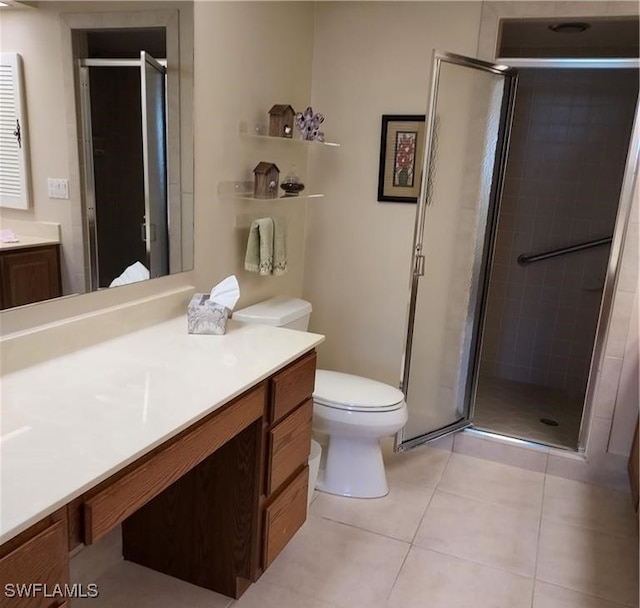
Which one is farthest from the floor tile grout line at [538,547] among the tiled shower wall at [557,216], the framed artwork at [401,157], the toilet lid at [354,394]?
the framed artwork at [401,157]

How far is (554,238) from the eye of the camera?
3.71 meters

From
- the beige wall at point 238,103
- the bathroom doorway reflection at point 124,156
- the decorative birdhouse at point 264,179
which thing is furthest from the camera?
the decorative birdhouse at point 264,179

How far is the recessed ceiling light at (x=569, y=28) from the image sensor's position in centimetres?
285

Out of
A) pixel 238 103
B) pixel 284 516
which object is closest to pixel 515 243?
pixel 238 103

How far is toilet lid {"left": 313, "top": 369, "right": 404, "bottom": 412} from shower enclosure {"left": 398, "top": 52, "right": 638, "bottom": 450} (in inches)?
9.2

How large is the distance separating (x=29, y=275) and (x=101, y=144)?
0.45 metres

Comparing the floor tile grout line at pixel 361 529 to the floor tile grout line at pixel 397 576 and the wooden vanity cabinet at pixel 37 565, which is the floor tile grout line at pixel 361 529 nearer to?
the floor tile grout line at pixel 397 576

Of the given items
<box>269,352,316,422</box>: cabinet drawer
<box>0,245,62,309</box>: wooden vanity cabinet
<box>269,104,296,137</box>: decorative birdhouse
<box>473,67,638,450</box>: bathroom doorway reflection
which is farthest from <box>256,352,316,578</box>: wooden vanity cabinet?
<box>473,67,638,450</box>: bathroom doorway reflection

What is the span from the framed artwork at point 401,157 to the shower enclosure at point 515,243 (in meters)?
0.21

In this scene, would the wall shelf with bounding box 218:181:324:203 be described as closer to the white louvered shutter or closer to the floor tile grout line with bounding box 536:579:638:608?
the white louvered shutter

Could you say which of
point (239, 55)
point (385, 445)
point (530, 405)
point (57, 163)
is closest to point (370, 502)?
point (385, 445)

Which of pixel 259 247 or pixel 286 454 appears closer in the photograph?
pixel 286 454

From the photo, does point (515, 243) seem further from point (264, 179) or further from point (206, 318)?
point (206, 318)

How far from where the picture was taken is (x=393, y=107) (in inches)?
111
